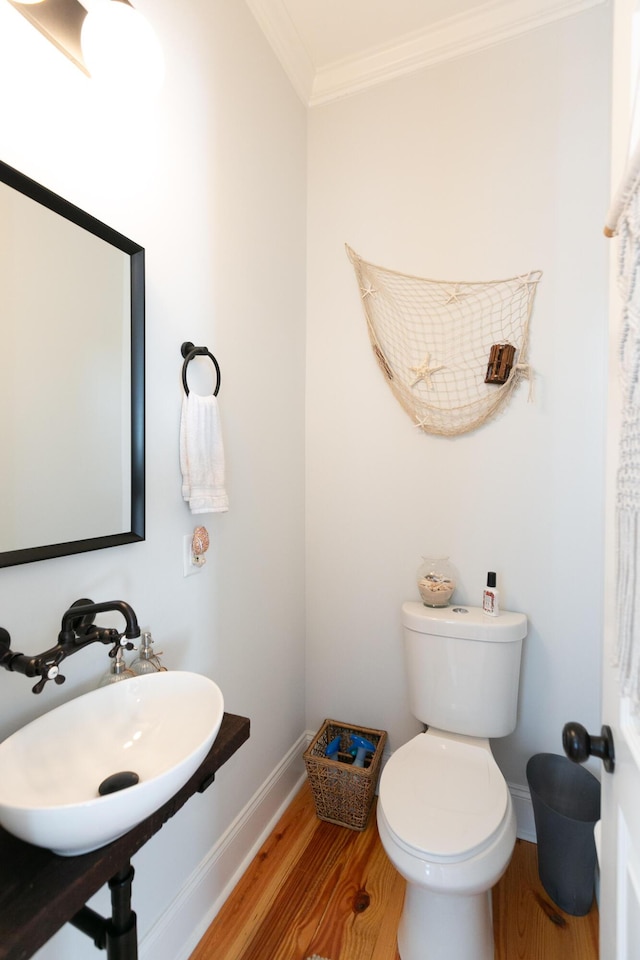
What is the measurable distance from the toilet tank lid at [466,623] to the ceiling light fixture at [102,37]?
→ 5.38 ft

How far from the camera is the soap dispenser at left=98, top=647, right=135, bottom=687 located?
0.93 m

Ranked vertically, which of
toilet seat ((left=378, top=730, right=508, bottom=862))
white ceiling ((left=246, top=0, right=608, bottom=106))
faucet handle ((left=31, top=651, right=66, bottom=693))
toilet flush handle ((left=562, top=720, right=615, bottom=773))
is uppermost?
white ceiling ((left=246, top=0, right=608, bottom=106))

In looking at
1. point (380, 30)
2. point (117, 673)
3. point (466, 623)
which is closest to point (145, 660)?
point (117, 673)

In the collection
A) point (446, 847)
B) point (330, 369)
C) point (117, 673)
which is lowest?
point (446, 847)

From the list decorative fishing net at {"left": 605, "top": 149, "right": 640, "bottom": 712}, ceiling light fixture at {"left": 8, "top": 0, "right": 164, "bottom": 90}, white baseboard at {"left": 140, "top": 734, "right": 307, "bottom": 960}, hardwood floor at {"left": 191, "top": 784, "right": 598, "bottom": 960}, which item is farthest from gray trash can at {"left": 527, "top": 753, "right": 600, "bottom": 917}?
ceiling light fixture at {"left": 8, "top": 0, "right": 164, "bottom": 90}

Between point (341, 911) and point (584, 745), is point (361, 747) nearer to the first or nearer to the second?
point (341, 911)

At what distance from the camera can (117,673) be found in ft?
3.07

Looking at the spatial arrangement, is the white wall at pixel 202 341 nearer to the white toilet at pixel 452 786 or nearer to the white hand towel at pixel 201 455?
the white hand towel at pixel 201 455

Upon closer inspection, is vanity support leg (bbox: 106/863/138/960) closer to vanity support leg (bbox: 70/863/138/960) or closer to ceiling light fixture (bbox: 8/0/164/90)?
vanity support leg (bbox: 70/863/138/960)

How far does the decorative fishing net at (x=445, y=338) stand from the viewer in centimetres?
159

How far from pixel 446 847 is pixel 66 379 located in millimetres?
1367

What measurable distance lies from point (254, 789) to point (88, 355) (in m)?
1.52

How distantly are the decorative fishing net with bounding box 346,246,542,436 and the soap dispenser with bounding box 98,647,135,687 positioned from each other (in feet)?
4.19

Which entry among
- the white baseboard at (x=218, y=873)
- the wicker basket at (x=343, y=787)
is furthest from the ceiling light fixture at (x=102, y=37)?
the wicker basket at (x=343, y=787)
